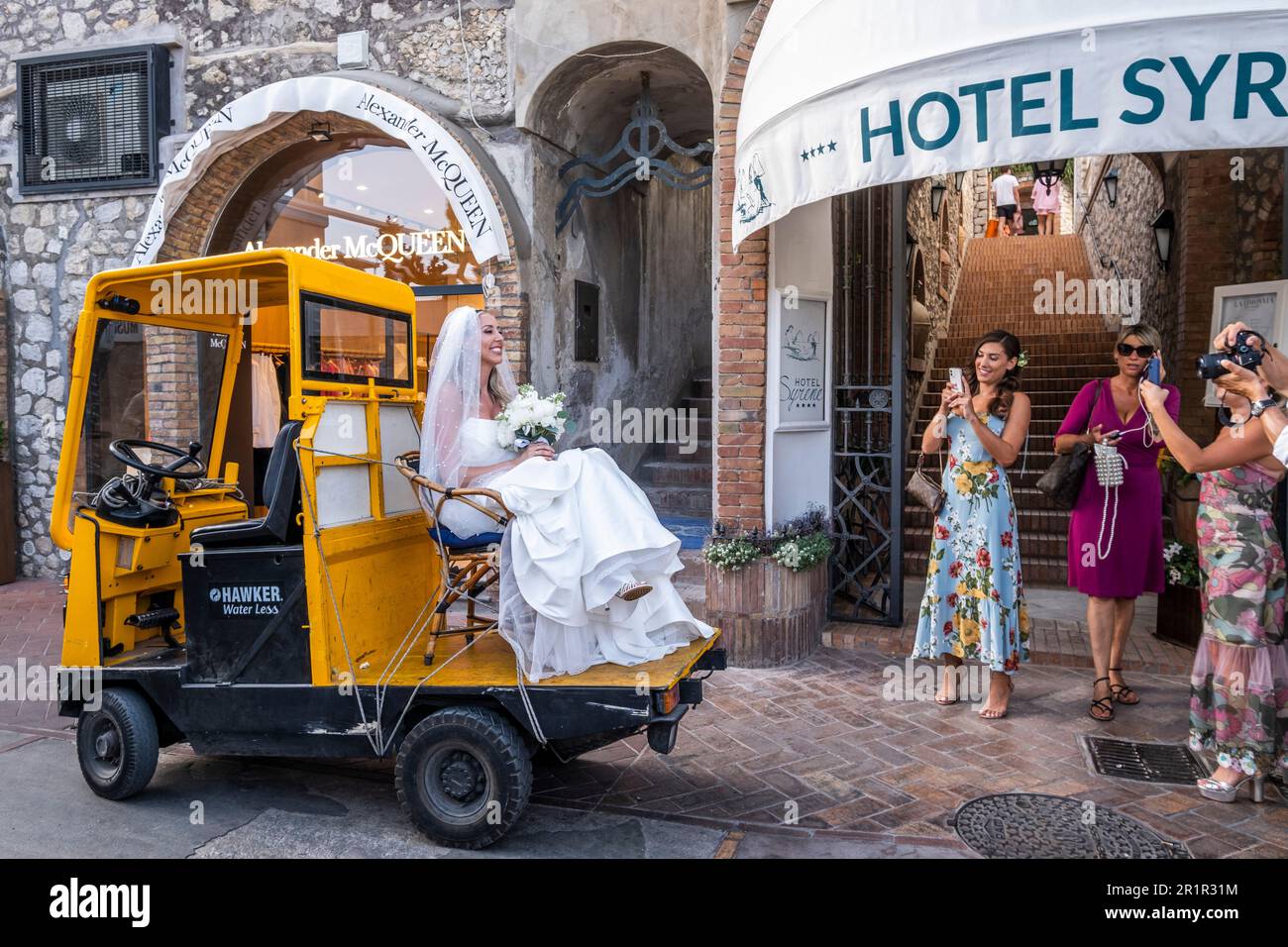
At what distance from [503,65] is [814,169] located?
12.5 feet

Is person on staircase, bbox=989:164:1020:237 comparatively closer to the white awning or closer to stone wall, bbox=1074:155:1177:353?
stone wall, bbox=1074:155:1177:353

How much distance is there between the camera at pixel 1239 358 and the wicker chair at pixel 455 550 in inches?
110

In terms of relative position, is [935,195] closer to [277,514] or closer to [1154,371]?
[1154,371]

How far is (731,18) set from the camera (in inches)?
243

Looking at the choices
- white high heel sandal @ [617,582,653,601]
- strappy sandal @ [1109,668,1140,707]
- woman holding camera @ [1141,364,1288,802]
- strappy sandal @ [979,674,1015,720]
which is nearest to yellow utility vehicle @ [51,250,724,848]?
white high heel sandal @ [617,582,653,601]

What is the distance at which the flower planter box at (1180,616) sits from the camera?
5.75 m

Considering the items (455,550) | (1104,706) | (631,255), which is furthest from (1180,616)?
(631,255)

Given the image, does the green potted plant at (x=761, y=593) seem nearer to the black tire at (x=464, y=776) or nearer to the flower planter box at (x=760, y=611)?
the flower planter box at (x=760, y=611)

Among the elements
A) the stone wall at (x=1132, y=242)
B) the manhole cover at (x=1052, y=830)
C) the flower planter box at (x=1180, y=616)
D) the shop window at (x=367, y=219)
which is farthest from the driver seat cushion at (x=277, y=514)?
the stone wall at (x=1132, y=242)

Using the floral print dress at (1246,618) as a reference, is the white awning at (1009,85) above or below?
above

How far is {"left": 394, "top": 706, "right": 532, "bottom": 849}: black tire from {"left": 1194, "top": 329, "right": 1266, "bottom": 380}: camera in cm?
300

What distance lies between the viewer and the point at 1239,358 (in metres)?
3.64

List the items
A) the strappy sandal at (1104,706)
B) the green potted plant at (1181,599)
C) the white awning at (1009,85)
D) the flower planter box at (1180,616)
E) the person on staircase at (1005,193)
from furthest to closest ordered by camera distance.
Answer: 1. the person on staircase at (1005,193)
2. the flower planter box at (1180,616)
3. the green potted plant at (1181,599)
4. the strappy sandal at (1104,706)
5. the white awning at (1009,85)

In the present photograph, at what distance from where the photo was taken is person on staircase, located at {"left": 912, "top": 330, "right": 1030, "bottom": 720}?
4.77 m
